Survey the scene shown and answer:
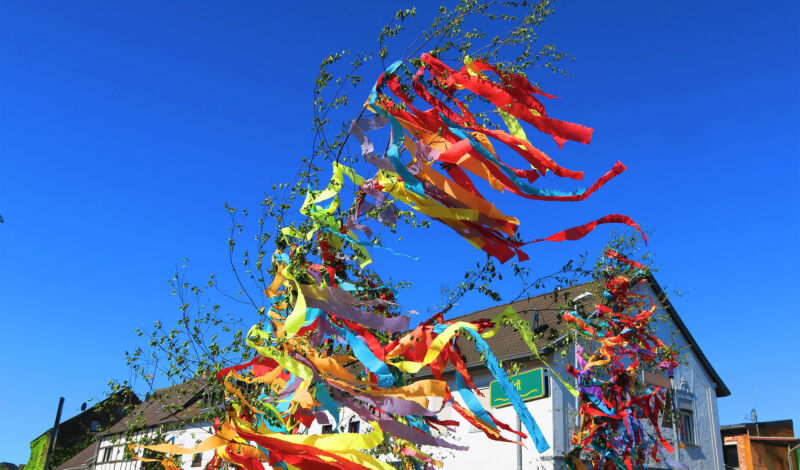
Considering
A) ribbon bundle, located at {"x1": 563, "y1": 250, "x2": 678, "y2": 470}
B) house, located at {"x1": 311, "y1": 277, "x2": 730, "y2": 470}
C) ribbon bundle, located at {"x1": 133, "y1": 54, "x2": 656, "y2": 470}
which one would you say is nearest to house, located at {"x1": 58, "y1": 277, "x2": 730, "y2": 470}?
house, located at {"x1": 311, "y1": 277, "x2": 730, "y2": 470}

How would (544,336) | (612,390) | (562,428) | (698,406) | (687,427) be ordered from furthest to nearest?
(698,406) < (687,427) < (544,336) < (562,428) < (612,390)

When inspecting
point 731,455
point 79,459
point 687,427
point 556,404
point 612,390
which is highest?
point 556,404

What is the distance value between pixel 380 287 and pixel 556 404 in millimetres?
11064

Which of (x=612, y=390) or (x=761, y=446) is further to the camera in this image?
(x=761, y=446)

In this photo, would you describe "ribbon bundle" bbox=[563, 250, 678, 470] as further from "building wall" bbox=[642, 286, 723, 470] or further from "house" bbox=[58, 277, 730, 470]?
"building wall" bbox=[642, 286, 723, 470]

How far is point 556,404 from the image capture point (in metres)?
13.9

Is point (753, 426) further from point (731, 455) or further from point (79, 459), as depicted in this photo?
point (79, 459)

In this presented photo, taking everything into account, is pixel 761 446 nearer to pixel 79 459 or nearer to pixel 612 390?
pixel 612 390

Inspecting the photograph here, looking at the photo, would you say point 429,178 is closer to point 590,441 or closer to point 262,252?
point 262,252

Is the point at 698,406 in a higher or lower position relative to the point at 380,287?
higher

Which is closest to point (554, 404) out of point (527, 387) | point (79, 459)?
point (527, 387)

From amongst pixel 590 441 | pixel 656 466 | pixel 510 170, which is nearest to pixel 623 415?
pixel 590 441

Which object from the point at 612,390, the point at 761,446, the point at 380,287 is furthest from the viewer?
the point at 761,446

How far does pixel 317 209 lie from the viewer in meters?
4.35
